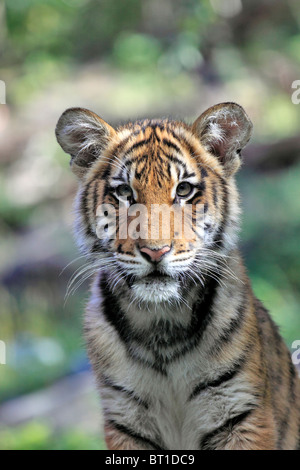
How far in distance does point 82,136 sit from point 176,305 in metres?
0.98

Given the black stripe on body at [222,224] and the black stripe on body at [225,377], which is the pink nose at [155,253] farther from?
the black stripe on body at [225,377]

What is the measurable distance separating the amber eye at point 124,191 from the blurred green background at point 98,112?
267 centimetres

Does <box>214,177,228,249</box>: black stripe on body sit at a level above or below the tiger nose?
above

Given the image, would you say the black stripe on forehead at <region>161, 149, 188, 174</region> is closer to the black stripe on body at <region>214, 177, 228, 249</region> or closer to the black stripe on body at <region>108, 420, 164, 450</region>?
the black stripe on body at <region>214, 177, 228, 249</region>

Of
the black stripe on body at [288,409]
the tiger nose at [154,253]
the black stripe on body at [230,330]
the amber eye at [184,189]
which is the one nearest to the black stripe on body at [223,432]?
the black stripe on body at [230,330]

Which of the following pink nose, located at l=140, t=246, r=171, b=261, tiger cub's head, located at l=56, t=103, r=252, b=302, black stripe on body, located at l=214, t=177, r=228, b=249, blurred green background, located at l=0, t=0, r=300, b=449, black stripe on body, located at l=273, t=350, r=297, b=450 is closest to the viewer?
pink nose, located at l=140, t=246, r=171, b=261

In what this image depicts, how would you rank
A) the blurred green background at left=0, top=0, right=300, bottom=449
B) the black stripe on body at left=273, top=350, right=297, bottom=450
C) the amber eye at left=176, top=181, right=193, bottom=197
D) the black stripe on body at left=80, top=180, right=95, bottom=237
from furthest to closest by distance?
the blurred green background at left=0, top=0, right=300, bottom=449 → the black stripe on body at left=273, top=350, right=297, bottom=450 → the black stripe on body at left=80, top=180, right=95, bottom=237 → the amber eye at left=176, top=181, right=193, bottom=197

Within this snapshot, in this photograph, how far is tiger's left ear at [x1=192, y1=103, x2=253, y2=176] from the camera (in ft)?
11.5

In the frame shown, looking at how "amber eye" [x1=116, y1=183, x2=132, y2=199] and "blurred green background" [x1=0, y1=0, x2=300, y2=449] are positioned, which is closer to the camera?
"amber eye" [x1=116, y1=183, x2=132, y2=199]

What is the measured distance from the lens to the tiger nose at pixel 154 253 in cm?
308

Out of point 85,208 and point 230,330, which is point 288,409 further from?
point 85,208

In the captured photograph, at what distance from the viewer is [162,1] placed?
12.5 meters

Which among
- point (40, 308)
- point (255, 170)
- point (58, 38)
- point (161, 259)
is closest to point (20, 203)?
point (40, 308)

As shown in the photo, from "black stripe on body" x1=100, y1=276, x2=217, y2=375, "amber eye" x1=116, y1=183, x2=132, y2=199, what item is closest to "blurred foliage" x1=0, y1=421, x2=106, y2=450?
"black stripe on body" x1=100, y1=276, x2=217, y2=375
